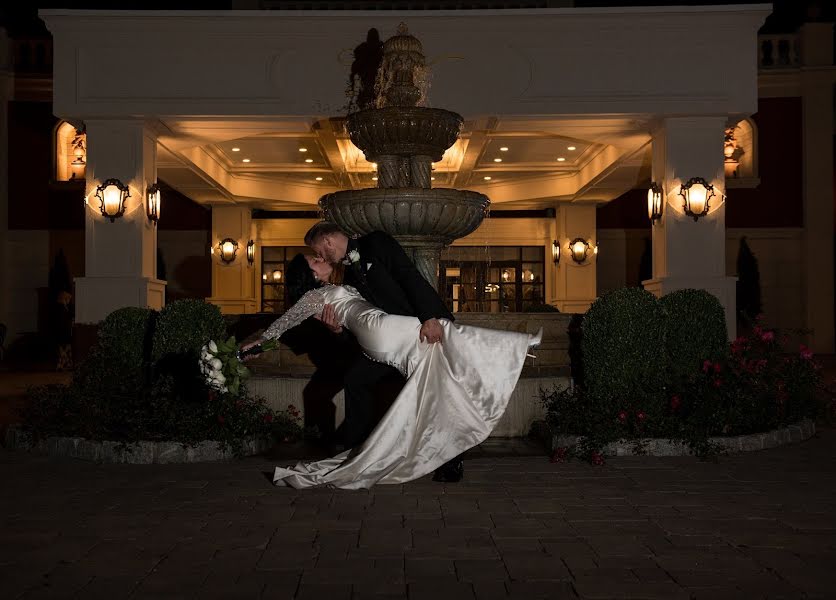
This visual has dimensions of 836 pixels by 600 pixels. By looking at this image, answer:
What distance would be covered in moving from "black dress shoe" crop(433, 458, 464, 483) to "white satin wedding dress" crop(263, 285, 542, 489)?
189mm

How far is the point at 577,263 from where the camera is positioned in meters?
21.5

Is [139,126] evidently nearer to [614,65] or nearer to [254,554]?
[614,65]

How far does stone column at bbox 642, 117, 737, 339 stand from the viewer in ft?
43.0

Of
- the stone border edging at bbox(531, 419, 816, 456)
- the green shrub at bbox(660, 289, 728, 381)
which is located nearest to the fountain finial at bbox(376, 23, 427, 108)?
the green shrub at bbox(660, 289, 728, 381)

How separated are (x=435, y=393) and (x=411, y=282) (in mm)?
694

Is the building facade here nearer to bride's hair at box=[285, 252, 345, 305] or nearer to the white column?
the white column

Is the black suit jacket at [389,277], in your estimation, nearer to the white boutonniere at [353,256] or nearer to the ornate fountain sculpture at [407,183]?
the white boutonniere at [353,256]

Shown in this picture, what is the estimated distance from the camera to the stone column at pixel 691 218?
1310cm

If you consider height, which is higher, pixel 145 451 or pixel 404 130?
pixel 404 130

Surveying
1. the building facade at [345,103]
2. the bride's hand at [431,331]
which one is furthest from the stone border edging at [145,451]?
the building facade at [345,103]

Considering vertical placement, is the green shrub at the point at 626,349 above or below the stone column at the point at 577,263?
below

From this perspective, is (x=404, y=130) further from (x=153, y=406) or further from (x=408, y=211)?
(x=153, y=406)

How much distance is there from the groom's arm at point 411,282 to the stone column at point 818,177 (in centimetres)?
1894

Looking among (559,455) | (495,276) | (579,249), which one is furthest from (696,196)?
(495,276)
